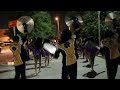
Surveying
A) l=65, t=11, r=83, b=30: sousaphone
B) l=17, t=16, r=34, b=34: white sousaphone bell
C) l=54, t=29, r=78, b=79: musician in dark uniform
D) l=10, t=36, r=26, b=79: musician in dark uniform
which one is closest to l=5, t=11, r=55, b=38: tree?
l=17, t=16, r=34, b=34: white sousaphone bell

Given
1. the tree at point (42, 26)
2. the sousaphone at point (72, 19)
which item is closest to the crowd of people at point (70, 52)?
the sousaphone at point (72, 19)

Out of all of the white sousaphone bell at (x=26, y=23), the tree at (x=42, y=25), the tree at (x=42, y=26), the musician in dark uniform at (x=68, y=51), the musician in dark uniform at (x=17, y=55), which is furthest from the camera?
the tree at (x=42, y=25)

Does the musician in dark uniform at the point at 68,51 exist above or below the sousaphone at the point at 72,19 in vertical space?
below

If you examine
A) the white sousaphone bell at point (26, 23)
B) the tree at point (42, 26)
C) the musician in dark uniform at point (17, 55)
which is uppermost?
the tree at point (42, 26)

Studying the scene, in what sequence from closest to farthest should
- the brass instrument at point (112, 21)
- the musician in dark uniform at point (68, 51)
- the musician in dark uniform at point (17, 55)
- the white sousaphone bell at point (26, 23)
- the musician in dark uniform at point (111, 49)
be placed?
the musician in dark uniform at point (68, 51) < the musician in dark uniform at point (111, 49) < the musician in dark uniform at point (17, 55) < the brass instrument at point (112, 21) < the white sousaphone bell at point (26, 23)

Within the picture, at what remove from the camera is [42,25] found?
82.7ft

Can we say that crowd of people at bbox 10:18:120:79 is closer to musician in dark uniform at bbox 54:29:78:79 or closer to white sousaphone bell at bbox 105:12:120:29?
musician in dark uniform at bbox 54:29:78:79

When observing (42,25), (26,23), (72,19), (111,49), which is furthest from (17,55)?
(42,25)

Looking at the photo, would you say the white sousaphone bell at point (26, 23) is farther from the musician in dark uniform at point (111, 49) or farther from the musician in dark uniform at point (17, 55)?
the musician in dark uniform at point (111, 49)

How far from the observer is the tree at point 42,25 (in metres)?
23.8

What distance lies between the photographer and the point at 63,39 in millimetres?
8695

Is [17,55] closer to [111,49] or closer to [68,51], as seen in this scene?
[68,51]
